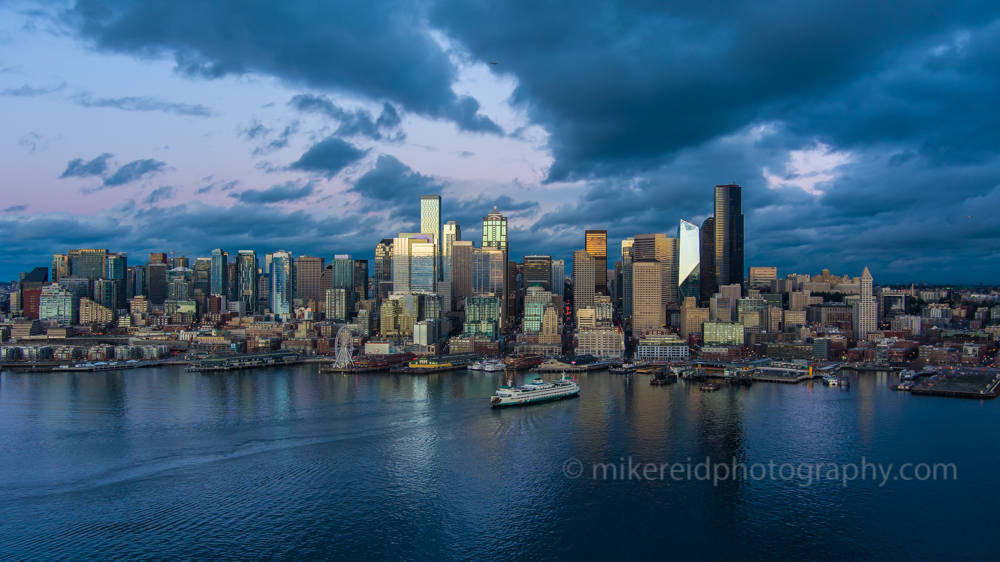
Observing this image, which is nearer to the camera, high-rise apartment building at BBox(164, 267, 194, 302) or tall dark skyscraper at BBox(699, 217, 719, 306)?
high-rise apartment building at BBox(164, 267, 194, 302)

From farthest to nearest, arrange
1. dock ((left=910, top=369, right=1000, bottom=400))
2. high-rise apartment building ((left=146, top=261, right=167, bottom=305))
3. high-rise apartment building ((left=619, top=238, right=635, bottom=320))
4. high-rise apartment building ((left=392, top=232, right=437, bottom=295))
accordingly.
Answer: high-rise apartment building ((left=146, top=261, right=167, bottom=305))
high-rise apartment building ((left=619, top=238, right=635, bottom=320))
high-rise apartment building ((left=392, top=232, right=437, bottom=295))
dock ((left=910, top=369, right=1000, bottom=400))

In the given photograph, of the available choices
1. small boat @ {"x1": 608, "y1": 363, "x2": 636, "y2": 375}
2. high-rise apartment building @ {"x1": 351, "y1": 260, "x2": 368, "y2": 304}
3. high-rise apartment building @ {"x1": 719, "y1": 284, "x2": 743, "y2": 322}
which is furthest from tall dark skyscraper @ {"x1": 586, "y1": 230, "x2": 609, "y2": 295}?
small boat @ {"x1": 608, "y1": 363, "x2": 636, "y2": 375}

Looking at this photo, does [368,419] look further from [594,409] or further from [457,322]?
[457,322]

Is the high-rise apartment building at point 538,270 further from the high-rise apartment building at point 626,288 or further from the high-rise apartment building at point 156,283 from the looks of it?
the high-rise apartment building at point 156,283

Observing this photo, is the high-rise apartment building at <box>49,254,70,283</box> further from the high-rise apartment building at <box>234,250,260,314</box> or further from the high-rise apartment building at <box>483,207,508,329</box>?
the high-rise apartment building at <box>483,207,508,329</box>

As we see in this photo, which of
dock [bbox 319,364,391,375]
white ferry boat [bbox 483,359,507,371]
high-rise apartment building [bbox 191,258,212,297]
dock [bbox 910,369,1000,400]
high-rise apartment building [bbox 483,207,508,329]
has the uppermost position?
high-rise apartment building [bbox 483,207,508,329]

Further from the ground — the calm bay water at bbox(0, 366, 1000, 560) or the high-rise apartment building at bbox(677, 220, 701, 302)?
the high-rise apartment building at bbox(677, 220, 701, 302)

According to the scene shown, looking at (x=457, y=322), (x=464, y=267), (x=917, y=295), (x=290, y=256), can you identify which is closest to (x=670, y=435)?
(x=457, y=322)

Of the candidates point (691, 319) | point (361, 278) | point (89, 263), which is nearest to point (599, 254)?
point (691, 319)
